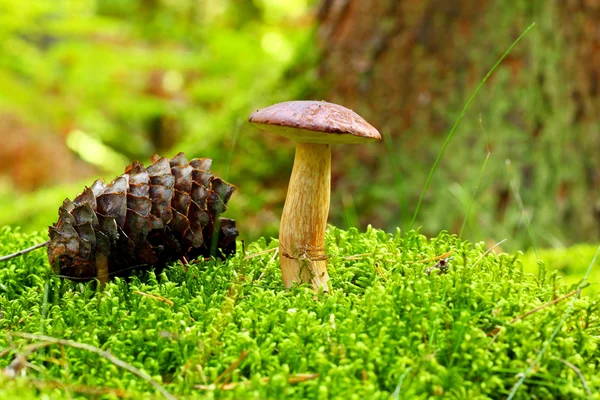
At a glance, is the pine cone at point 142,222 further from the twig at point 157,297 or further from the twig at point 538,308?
the twig at point 538,308

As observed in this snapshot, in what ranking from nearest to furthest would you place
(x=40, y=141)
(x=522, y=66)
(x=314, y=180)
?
1. (x=314, y=180)
2. (x=522, y=66)
3. (x=40, y=141)

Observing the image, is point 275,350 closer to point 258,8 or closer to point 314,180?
point 314,180

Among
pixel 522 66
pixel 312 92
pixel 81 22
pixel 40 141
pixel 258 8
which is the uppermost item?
pixel 258 8

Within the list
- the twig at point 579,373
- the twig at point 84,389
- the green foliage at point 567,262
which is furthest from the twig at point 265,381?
the green foliage at point 567,262

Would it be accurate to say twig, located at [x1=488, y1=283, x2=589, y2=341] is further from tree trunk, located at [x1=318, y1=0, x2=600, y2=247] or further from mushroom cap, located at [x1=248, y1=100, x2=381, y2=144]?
tree trunk, located at [x1=318, y1=0, x2=600, y2=247]

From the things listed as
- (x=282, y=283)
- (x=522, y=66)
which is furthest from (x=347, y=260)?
(x=522, y=66)

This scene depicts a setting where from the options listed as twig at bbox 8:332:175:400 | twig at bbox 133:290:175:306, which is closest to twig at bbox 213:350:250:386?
twig at bbox 8:332:175:400

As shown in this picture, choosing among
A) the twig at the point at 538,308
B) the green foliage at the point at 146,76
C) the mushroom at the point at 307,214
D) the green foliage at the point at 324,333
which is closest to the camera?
the green foliage at the point at 324,333
